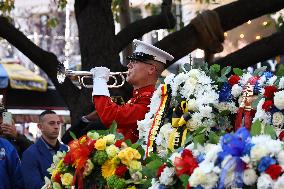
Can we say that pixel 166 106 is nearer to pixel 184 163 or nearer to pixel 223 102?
pixel 223 102

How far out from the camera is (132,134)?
7148 mm

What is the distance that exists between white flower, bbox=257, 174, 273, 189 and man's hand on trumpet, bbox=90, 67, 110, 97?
2.97 metres

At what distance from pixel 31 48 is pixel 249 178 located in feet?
24.8

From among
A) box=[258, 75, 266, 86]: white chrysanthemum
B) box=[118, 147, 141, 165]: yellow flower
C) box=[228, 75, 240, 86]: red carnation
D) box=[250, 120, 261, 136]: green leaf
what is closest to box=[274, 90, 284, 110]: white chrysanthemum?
box=[258, 75, 266, 86]: white chrysanthemum

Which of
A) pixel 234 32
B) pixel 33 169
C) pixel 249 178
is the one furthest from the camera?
pixel 234 32

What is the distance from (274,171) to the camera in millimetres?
4160

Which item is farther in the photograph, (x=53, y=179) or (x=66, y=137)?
(x=66, y=137)

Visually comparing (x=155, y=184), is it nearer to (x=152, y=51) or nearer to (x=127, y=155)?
(x=127, y=155)

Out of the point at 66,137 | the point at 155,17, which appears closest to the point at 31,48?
the point at 155,17

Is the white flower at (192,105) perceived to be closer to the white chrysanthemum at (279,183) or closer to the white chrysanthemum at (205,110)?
the white chrysanthemum at (205,110)

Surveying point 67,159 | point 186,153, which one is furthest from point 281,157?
point 67,159

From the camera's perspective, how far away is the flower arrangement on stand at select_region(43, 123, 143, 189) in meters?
5.90

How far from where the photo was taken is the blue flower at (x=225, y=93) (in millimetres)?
6340

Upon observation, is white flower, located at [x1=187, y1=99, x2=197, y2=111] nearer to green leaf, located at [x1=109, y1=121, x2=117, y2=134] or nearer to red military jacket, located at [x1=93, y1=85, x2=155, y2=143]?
green leaf, located at [x1=109, y1=121, x2=117, y2=134]
